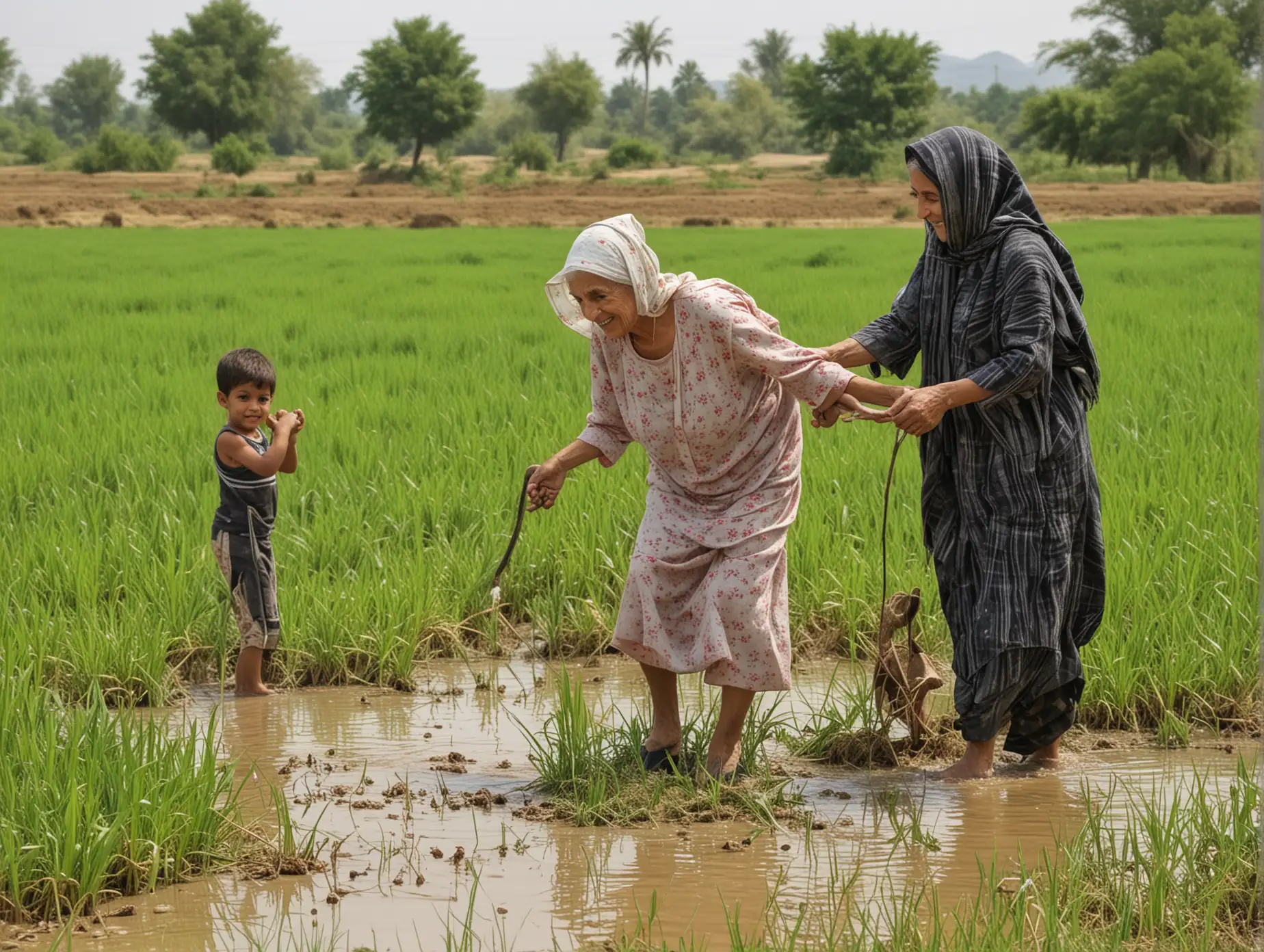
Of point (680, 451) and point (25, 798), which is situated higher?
point (680, 451)

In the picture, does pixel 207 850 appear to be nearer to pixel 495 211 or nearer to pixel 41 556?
pixel 41 556

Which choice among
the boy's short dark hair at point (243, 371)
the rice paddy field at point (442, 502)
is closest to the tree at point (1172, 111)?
the rice paddy field at point (442, 502)

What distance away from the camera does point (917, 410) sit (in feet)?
10.5

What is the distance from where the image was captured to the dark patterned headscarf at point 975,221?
3332 millimetres

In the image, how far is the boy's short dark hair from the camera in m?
4.08

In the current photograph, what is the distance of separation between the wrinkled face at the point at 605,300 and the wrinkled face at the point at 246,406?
127 centimetres

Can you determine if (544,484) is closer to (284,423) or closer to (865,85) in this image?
(284,423)

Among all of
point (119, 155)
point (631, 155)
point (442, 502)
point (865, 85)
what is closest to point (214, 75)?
point (119, 155)

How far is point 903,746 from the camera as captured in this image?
371 cm

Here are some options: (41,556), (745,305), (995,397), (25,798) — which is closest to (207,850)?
(25,798)

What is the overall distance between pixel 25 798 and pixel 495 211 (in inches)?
1191

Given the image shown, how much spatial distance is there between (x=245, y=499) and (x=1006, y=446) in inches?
83.8

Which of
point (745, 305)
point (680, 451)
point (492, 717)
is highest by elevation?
point (745, 305)

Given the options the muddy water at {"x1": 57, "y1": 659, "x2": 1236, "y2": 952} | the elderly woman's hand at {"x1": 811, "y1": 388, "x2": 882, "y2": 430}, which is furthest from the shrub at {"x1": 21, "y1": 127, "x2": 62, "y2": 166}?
the elderly woman's hand at {"x1": 811, "y1": 388, "x2": 882, "y2": 430}
